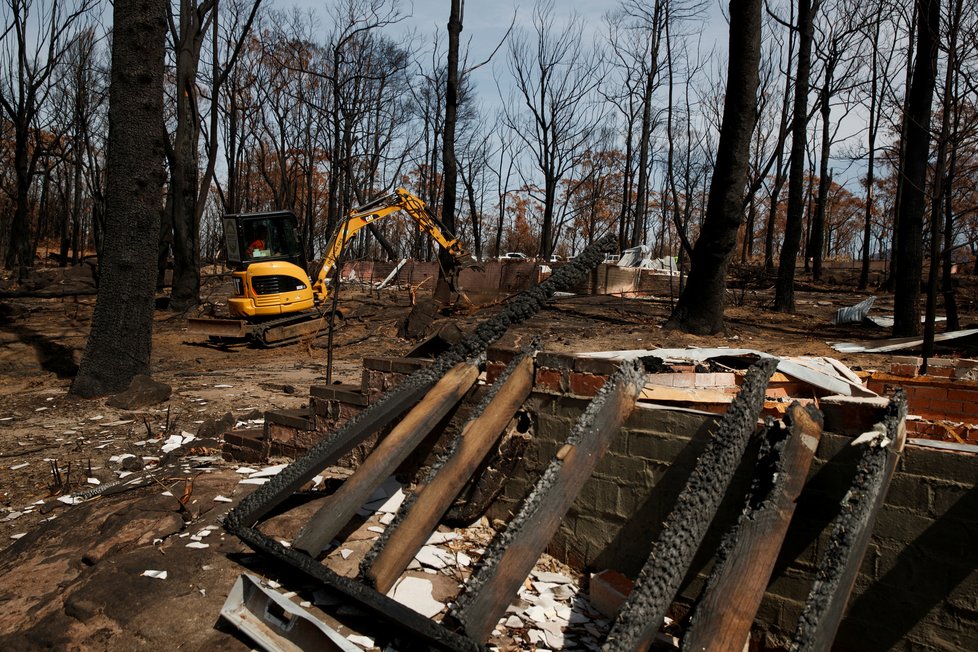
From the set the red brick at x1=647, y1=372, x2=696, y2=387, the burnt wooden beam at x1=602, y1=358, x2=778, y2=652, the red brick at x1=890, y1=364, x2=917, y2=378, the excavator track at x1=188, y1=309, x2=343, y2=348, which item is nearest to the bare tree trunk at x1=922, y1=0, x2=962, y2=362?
the red brick at x1=890, y1=364, x2=917, y2=378

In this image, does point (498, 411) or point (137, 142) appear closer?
point (498, 411)

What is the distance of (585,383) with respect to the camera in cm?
367

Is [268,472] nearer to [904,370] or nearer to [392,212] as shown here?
[904,370]

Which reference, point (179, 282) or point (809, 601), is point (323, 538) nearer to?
point (809, 601)

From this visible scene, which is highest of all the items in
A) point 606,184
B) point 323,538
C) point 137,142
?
point 606,184

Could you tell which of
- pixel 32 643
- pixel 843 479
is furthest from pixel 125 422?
pixel 843 479

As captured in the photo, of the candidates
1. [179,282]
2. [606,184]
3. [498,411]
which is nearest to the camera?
[498,411]

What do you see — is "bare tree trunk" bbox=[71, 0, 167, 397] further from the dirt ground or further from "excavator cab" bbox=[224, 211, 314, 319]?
"excavator cab" bbox=[224, 211, 314, 319]

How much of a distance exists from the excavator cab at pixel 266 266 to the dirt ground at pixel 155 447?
36.8 inches

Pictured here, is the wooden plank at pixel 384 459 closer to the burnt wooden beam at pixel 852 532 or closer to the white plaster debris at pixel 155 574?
the white plaster debris at pixel 155 574

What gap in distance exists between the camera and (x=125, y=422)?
6656 millimetres

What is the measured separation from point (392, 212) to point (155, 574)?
39.4 ft

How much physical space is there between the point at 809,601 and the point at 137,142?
8.28 m

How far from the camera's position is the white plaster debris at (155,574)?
337cm
